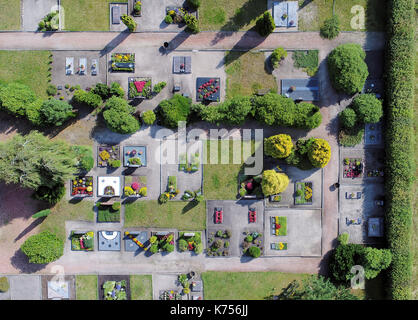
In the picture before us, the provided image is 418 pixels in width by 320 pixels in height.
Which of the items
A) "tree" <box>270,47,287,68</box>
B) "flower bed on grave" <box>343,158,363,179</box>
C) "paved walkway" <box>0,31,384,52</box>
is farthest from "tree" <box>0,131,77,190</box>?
"flower bed on grave" <box>343,158,363,179</box>

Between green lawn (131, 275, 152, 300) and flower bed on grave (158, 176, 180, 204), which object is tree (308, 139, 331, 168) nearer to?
flower bed on grave (158, 176, 180, 204)

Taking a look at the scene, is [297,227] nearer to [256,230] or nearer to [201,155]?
[256,230]

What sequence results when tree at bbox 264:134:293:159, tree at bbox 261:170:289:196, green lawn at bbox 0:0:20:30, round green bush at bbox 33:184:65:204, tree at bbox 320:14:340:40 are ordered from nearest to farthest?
tree at bbox 261:170:289:196 → tree at bbox 264:134:293:159 → round green bush at bbox 33:184:65:204 → tree at bbox 320:14:340:40 → green lawn at bbox 0:0:20:30

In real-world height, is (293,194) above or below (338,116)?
below

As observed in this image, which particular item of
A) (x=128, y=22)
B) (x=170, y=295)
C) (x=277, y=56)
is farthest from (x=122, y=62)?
(x=170, y=295)

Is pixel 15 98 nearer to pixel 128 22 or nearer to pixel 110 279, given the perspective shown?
pixel 128 22
